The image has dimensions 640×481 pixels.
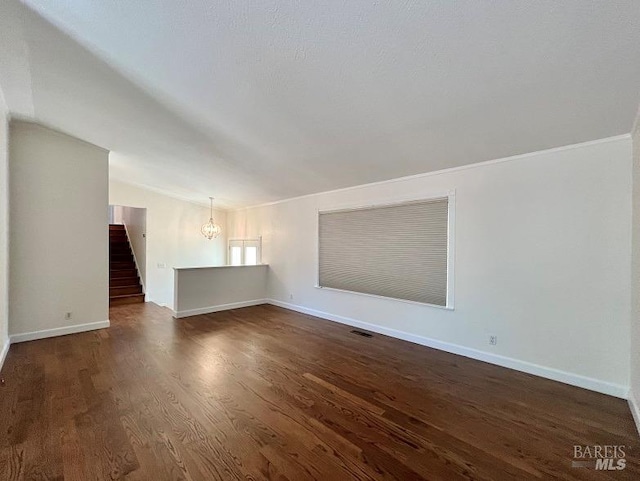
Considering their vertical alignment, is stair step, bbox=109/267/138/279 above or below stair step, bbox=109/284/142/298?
above

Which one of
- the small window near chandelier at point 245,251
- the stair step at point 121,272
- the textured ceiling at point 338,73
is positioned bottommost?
the stair step at point 121,272

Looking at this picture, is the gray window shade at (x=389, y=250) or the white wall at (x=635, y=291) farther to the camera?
the gray window shade at (x=389, y=250)

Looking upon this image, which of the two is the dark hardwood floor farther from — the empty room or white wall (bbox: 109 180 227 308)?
white wall (bbox: 109 180 227 308)

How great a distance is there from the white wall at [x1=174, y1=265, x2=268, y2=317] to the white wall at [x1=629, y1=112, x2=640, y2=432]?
585 centimetres

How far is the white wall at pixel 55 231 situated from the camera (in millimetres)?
3799

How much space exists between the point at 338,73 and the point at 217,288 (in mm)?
4864

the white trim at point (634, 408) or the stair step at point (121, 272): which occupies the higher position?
the stair step at point (121, 272)

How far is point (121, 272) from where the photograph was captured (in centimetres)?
699

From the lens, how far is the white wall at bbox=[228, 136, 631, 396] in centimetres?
257

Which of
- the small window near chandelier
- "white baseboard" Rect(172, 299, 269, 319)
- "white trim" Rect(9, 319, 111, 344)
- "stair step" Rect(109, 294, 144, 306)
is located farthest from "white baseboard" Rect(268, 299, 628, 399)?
"stair step" Rect(109, 294, 144, 306)

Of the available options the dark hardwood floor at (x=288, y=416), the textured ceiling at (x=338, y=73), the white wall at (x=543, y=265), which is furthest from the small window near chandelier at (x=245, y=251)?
the white wall at (x=543, y=265)

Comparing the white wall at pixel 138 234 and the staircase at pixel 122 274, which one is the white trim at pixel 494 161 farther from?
the staircase at pixel 122 274

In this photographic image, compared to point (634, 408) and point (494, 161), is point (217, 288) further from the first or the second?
point (634, 408)
